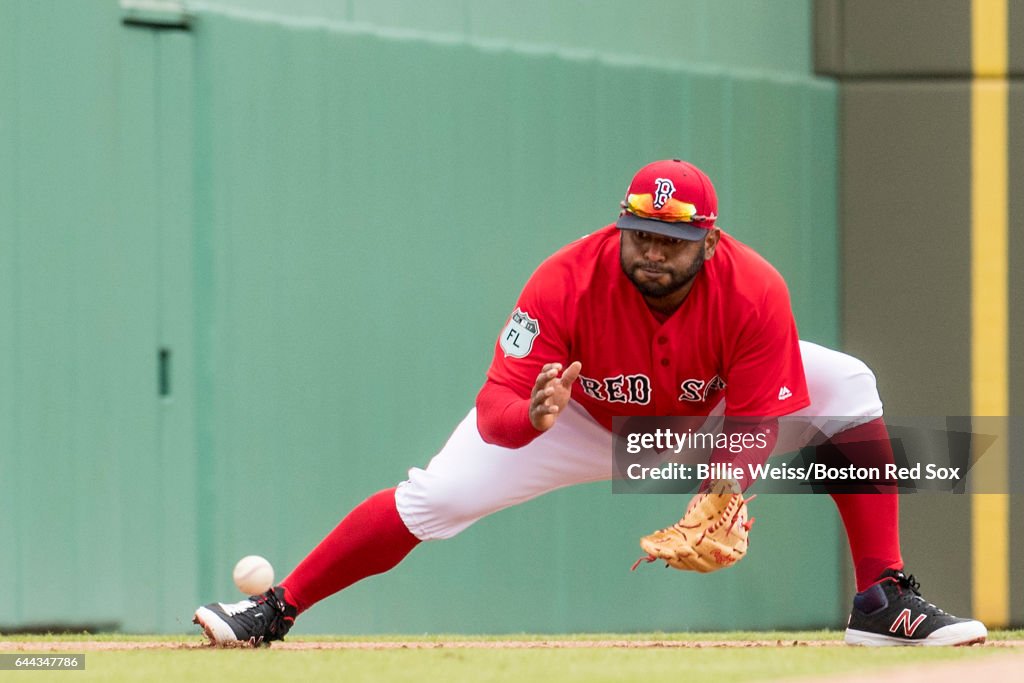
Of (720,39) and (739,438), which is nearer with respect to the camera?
(739,438)

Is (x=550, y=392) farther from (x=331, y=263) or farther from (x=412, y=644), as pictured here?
(x=331, y=263)

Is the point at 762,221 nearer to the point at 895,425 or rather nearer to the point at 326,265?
the point at 895,425

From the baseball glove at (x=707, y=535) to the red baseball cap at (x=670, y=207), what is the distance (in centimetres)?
67

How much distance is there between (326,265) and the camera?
211 inches

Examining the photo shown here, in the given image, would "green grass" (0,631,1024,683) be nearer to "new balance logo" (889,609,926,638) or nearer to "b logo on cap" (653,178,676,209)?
"new balance logo" (889,609,926,638)

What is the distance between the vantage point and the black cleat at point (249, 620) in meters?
4.04

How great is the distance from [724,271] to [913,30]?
8.74 feet

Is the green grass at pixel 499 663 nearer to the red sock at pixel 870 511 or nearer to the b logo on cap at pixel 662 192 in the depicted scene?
the red sock at pixel 870 511

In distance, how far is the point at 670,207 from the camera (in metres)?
3.80

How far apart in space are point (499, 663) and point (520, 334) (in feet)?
2.68

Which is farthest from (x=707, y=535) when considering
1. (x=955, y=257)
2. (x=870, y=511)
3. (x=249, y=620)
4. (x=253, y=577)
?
(x=955, y=257)

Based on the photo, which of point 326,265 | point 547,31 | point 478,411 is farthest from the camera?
point 547,31

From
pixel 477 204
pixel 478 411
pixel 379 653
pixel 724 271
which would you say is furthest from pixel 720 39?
pixel 379 653

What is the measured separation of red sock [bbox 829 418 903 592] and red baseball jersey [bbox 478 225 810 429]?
1.03 feet
